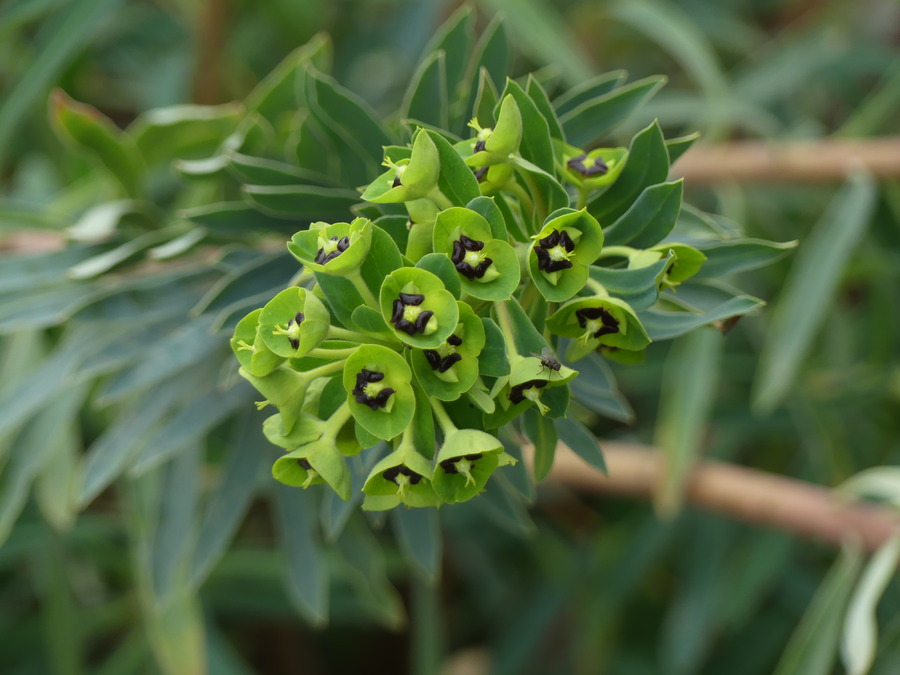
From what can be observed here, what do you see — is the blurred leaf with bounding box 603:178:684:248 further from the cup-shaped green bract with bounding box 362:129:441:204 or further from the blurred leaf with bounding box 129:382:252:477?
the blurred leaf with bounding box 129:382:252:477

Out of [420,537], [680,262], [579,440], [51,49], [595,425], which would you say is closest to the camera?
[680,262]

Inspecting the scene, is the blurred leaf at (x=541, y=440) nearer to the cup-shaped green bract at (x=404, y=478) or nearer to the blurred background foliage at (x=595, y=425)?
the cup-shaped green bract at (x=404, y=478)

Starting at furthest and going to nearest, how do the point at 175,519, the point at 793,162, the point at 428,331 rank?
the point at 793,162, the point at 175,519, the point at 428,331

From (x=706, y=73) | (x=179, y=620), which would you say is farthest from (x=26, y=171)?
(x=706, y=73)

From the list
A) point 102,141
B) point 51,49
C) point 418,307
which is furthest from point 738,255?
point 51,49

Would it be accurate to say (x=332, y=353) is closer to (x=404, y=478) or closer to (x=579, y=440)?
(x=404, y=478)

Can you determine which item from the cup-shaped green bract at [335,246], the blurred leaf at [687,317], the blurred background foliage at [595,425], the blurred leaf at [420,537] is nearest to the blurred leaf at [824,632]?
the blurred background foliage at [595,425]
